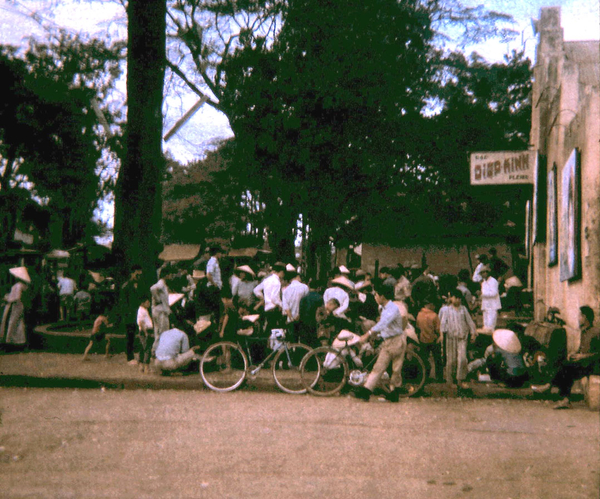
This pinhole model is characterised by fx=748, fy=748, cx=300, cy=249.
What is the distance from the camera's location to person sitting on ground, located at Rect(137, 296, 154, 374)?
1283cm

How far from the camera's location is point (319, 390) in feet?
35.6

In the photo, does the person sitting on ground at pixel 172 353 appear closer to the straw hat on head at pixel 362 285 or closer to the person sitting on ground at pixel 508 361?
the straw hat on head at pixel 362 285

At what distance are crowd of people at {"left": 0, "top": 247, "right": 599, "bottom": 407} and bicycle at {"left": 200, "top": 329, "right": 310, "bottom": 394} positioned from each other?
637 millimetres

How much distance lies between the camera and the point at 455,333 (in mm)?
11242

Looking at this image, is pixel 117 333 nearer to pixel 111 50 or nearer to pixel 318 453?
pixel 318 453

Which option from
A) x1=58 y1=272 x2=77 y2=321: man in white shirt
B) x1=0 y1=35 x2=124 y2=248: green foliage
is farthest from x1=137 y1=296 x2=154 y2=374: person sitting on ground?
x1=0 y1=35 x2=124 y2=248: green foliage

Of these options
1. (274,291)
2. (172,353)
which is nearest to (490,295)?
(274,291)

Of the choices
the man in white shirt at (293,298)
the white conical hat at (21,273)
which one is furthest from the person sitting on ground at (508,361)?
the white conical hat at (21,273)

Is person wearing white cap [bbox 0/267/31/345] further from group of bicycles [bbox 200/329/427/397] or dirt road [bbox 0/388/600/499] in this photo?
group of bicycles [bbox 200/329/427/397]

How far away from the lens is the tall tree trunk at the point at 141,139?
14.4 m

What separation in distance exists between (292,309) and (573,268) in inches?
185

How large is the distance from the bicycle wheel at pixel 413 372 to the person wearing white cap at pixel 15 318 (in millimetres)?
8912

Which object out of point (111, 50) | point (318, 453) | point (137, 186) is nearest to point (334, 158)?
point (137, 186)

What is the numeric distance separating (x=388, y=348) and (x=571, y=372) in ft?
7.99
